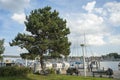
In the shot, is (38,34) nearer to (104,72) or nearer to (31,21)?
(31,21)

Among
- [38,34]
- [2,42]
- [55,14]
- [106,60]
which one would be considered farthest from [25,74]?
[106,60]

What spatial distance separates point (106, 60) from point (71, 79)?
154 meters

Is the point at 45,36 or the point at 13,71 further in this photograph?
the point at 45,36

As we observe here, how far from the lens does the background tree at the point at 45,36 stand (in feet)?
126

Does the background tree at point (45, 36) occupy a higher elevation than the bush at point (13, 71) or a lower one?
higher

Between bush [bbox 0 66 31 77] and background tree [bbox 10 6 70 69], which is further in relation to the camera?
background tree [bbox 10 6 70 69]

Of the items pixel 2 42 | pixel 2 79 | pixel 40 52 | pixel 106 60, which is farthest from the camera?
pixel 106 60

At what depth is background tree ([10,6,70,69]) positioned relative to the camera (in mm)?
38438

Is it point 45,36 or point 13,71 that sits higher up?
point 45,36

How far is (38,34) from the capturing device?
3922 cm

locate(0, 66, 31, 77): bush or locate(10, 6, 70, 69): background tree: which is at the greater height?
locate(10, 6, 70, 69): background tree

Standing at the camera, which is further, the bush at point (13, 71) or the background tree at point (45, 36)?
the background tree at point (45, 36)

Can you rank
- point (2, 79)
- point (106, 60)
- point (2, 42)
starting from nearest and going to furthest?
point (2, 79), point (2, 42), point (106, 60)

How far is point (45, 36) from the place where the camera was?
130 ft
